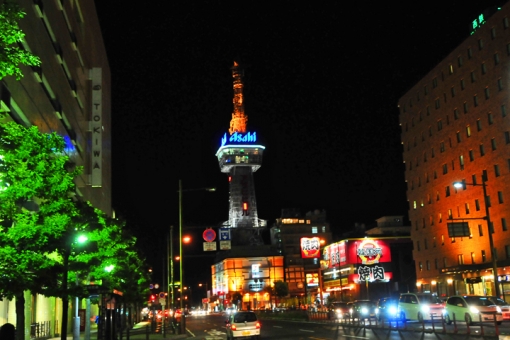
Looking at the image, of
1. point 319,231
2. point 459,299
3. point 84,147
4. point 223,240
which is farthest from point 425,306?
point 319,231

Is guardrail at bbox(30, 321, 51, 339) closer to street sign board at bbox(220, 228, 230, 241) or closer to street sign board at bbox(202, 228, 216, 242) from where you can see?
street sign board at bbox(202, 228, 216, 242)

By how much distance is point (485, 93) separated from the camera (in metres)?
63.8

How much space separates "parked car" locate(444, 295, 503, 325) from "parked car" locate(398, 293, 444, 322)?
115 cm

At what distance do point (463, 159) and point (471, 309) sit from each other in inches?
1565

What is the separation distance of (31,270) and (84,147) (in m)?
35.9

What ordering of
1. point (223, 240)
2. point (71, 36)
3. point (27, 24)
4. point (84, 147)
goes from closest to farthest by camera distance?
point (27, 24) → point (223, 240) → point (71, 36) → point (84, 147)

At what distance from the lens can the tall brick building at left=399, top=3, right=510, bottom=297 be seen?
59.9 metres

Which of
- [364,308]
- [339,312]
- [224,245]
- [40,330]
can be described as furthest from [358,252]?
[40,330]

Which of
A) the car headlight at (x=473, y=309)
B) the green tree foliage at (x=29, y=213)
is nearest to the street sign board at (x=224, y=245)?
the car headlight at (x=473, y=309)

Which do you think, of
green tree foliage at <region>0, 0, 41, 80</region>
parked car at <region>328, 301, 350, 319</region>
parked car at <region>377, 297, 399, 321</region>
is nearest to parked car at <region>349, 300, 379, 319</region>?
parked car at <region>328, 301, 350, 319</region>

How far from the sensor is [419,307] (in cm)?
3481

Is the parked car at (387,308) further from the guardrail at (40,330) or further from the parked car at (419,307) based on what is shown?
the guardrail at (40,330)

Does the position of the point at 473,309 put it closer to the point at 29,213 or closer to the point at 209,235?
the point at 209,235

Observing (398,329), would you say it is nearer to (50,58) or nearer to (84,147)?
(50,58)
